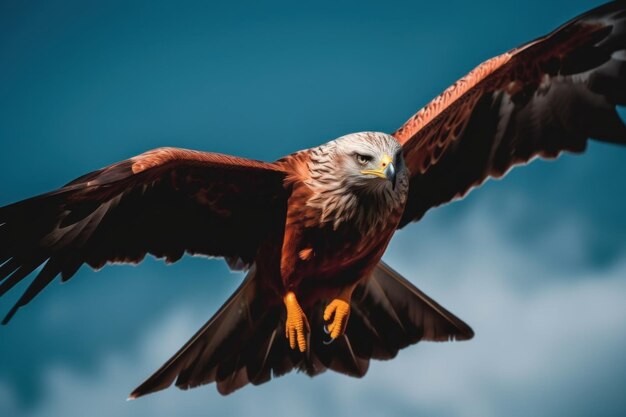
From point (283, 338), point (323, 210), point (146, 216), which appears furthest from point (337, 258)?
point (146, 216)

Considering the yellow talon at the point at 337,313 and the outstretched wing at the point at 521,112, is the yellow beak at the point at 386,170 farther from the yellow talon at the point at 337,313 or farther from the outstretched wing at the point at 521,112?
the yellow talon at the point at 337,313

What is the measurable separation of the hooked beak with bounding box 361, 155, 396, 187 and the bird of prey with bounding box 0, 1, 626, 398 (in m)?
0.01

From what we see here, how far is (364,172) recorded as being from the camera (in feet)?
25.9

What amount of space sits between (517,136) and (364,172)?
1.83 m

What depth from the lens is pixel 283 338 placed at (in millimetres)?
9078

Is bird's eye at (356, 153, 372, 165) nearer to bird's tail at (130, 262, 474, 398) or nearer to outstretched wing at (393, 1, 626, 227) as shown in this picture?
outstretched wing at (393, 1, 626, 227)

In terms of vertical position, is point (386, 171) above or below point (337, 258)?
above

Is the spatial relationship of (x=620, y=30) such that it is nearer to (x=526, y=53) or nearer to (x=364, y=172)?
(x=526, y=53)

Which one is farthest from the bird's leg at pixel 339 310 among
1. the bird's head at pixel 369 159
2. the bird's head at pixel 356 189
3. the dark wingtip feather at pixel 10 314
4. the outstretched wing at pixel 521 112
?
the dark wingtip feather at pixel 10 314

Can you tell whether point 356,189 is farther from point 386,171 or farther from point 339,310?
point 339,310

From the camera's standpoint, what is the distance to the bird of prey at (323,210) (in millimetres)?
7707

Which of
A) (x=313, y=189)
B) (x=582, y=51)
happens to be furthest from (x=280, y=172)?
(x=582, y=51)

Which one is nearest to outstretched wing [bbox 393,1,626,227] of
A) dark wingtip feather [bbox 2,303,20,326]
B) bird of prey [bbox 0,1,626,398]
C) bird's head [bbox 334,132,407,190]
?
bird of prey [bbox 0,1,626,398]

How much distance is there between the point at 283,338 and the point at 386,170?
2109 millimetres
